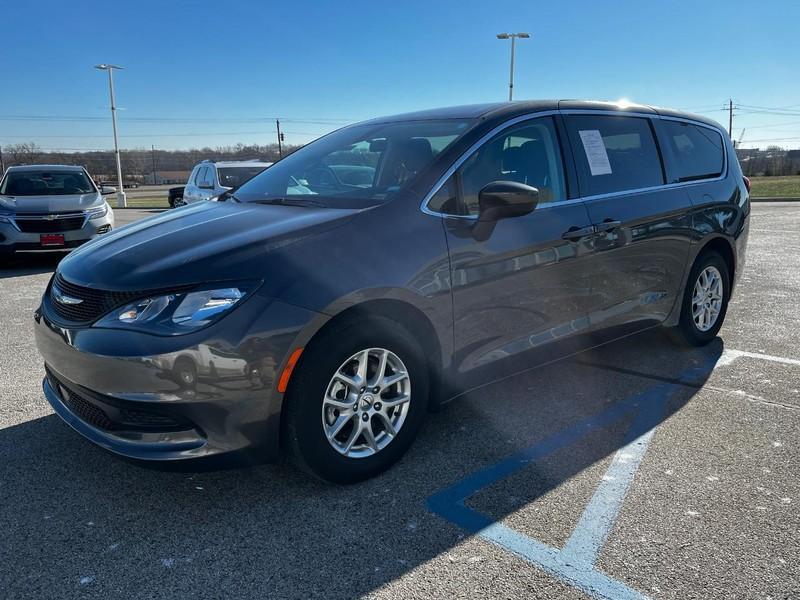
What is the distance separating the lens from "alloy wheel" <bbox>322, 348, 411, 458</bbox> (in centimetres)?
278

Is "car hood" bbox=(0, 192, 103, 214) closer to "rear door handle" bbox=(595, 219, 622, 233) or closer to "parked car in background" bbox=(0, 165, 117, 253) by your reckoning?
"parked car in background" bbox=(0, 165, 117, 253)

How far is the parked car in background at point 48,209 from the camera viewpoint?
905 cm

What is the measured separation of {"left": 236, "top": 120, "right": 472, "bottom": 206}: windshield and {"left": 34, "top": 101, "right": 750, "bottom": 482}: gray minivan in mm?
16

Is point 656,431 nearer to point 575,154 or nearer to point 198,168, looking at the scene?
point 575,154

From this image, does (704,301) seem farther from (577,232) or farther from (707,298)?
(577,232)

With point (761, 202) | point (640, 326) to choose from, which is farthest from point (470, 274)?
point (761, 202)

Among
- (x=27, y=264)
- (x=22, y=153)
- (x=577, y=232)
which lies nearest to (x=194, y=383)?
(x=577, y=232)

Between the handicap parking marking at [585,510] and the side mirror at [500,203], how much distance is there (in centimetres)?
118

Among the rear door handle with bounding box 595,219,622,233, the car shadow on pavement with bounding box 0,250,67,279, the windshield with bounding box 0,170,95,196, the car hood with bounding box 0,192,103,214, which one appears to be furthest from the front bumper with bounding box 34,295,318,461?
the windshield with bounding box 0,170,95,196

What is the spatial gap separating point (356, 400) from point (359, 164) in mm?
1553

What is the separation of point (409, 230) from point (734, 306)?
16.2 feet

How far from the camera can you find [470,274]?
10.2 ft

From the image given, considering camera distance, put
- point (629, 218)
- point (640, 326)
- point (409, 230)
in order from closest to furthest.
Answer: point (409, 230) → point (629, 218) → point (640, 326)

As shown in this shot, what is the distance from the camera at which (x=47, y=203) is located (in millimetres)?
9367
